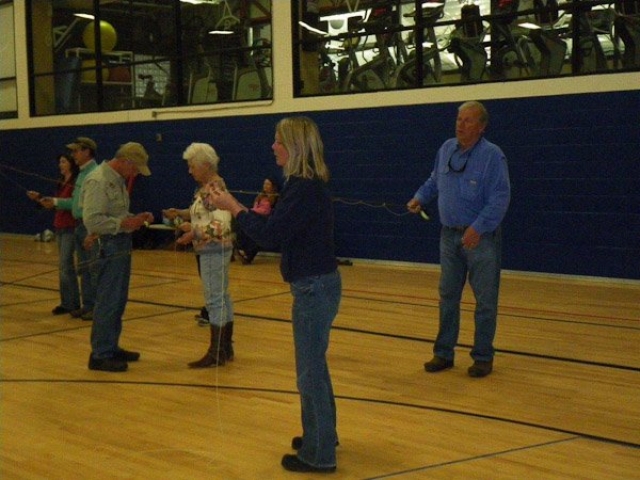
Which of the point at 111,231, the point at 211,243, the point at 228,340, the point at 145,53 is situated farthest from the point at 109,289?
the point at 145,53

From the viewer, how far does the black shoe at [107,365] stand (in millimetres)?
5773

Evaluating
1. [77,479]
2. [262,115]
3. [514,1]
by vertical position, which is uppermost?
[514,1]

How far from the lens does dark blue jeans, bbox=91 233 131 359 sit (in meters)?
5.68

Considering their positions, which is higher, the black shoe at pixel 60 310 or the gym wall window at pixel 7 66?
the gym wall window at pixel 7 66

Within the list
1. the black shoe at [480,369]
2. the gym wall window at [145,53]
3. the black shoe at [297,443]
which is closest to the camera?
the black shoe at [297,443]

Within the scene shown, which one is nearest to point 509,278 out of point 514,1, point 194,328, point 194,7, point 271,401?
point 514,1

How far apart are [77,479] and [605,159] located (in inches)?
277

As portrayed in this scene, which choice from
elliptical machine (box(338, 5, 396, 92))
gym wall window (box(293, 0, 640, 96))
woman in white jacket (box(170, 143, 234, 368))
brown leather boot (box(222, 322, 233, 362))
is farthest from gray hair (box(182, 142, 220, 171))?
elliptical machine (box(338, 5, 396, 92))

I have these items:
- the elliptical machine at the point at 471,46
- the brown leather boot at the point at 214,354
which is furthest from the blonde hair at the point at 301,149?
the elliptical machine at the point at 471,46

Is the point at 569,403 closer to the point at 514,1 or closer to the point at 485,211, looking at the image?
the point at 485,211

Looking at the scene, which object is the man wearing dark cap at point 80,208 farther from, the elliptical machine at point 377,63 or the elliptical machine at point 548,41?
the elliptical machine at point 548,41

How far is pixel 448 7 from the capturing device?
1077 cm

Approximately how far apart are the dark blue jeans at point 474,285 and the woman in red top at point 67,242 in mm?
3563

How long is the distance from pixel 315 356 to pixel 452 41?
25.1 feet
